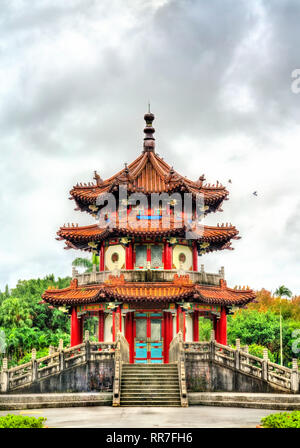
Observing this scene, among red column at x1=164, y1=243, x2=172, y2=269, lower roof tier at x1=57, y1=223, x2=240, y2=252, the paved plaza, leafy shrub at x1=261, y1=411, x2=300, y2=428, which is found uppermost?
lower roof tier at x1=57, y1=223, x2=240, y2=252

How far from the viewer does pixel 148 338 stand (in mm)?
31047

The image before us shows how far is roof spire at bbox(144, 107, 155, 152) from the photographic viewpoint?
120 ft

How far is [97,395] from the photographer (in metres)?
24.6

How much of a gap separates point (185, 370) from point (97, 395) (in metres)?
4.60

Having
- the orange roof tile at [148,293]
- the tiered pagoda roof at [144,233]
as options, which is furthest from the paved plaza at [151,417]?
the tiered pagoda roof at [144,233]

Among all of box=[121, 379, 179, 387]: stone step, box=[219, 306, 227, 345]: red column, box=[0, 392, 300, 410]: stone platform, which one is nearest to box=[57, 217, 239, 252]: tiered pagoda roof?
box=[219, 306, 227, 345]: red column

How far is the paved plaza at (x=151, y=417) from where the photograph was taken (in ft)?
56.1

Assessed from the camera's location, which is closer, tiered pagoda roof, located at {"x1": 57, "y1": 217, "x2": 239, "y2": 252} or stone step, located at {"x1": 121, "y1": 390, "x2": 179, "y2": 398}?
stone step, located at {"x1": 121, "y1": 390, "x2": 179, "y2": 398}

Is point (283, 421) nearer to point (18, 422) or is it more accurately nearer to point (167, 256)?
point (18, 422)

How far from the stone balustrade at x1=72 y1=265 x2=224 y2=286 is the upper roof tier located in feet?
13.6

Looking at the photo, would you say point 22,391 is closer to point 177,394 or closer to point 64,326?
point 177,394

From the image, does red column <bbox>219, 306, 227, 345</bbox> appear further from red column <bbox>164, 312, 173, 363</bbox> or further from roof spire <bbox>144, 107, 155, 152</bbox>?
roof spire <bbox>144, 107, 155, 152</bbox>

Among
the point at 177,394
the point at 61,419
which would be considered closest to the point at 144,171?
the point at 177,394

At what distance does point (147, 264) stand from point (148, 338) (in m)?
3.91
